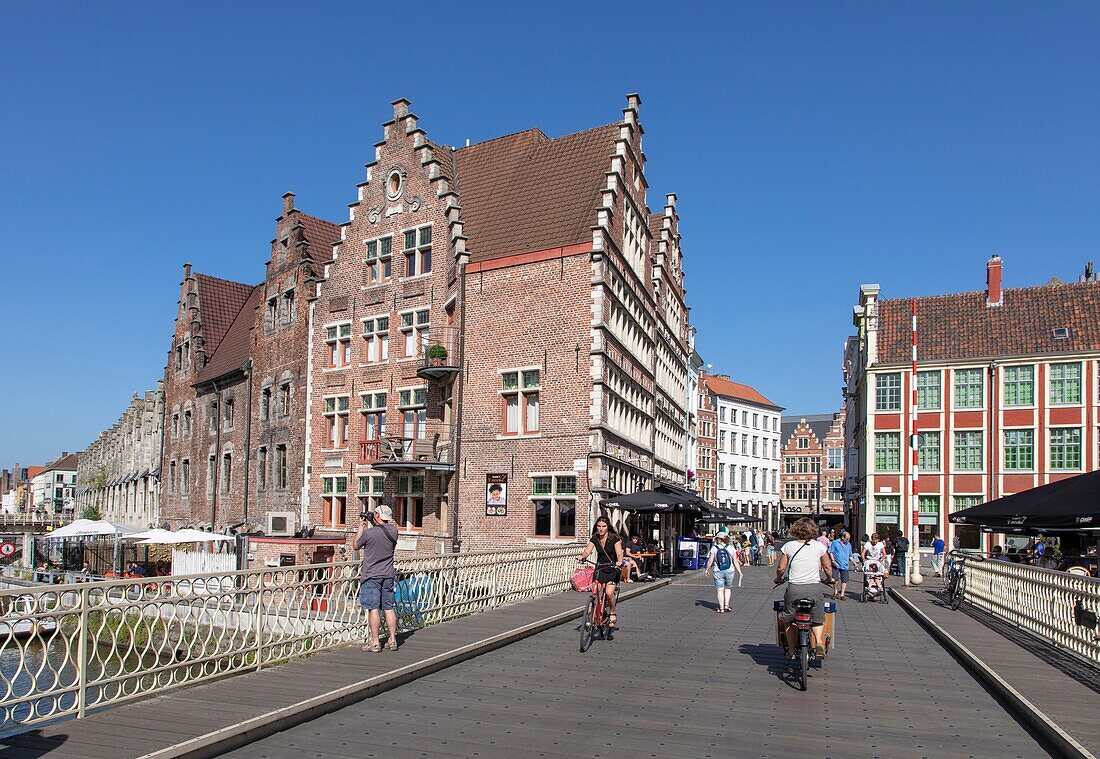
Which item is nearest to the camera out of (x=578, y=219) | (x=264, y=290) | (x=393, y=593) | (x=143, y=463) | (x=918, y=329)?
(x=393, y=593)

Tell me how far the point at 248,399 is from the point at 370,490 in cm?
1073

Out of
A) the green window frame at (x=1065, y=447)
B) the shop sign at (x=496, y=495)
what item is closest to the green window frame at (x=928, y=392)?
the green window frame at (x=1065, y=447)

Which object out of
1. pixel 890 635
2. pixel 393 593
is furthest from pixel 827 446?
pixel 393 593

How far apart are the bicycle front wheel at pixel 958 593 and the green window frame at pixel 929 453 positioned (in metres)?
25.8

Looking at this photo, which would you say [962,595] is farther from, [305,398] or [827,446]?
[827,446]

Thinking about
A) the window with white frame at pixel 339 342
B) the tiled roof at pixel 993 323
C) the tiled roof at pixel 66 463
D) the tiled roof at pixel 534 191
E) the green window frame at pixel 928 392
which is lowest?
the tiled roof at pixel 66 463

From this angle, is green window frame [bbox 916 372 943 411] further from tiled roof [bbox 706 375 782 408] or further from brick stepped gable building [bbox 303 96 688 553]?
tiled roof [bbox 706 375 782 408]

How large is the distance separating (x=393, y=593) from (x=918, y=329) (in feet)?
130

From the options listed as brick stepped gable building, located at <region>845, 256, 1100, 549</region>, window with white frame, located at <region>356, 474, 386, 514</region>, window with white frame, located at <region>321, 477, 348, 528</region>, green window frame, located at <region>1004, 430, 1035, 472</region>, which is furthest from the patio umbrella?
green window frame, located at <region>1004, 430, 1035, 472</region>

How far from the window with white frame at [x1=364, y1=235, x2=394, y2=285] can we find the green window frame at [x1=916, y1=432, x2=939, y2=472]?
26.6 meters

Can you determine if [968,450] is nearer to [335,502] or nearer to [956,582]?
[956,582]

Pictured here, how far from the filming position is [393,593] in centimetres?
1149

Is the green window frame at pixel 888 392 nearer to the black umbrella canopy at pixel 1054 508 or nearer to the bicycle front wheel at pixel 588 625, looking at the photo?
the black umbrella canopy at pixel 1054 508

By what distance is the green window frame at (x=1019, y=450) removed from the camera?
41.9 metres
